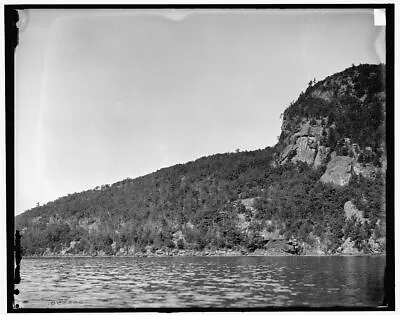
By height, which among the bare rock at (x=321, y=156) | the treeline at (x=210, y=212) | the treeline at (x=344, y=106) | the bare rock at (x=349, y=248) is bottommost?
the bare rock at (x=349, y=248)

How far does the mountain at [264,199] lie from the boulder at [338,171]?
21 centimetres

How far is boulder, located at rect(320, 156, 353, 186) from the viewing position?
12019 cm

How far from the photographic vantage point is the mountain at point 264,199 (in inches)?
4400

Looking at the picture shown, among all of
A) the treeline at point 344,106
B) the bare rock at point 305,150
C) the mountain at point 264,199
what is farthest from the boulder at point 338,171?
the bare rock at point 305,150

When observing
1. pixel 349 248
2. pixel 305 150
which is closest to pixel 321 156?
pixel 305 150

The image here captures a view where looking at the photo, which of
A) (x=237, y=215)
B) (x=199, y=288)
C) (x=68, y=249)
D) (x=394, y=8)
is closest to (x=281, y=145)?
(x=237, y=215)

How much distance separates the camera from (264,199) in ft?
413

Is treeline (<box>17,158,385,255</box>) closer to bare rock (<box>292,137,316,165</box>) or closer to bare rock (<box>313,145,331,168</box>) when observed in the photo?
bare rock (<box>292,137,316,165</box>)

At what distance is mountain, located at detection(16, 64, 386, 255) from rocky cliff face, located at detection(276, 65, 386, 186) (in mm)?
213

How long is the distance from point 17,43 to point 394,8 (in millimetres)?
9987

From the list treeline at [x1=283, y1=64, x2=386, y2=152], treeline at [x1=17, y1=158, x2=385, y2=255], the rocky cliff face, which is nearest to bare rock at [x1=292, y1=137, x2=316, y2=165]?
the rocky cliff face

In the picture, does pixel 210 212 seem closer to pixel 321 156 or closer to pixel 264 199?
pixel 264 199

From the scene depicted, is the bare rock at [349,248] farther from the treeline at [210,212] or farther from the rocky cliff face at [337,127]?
the rocky cliff face at [337,127]

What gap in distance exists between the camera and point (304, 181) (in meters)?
125
